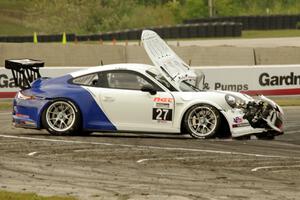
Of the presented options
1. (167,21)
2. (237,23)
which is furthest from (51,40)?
(167,21)

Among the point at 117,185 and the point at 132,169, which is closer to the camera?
the point at 117,185

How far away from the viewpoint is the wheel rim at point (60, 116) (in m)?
14.8

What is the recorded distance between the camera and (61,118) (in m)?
14.8

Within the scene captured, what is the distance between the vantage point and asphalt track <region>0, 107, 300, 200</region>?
377 inches

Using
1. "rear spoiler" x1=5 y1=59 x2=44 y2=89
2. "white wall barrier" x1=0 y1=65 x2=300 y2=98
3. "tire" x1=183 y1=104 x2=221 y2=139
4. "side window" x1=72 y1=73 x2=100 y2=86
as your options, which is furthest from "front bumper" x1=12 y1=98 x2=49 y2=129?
"white wall barrier" x1=0 y1=65 x2=300 y2=98

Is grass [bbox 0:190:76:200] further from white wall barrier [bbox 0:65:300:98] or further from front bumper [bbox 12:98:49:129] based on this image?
white wall barrier [bbox 0:65:300:98]

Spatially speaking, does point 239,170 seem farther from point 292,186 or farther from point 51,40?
point 51,40

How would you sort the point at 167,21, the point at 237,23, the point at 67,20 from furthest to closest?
the point at 167,21 → the point at 67,20 → the point at 237,23

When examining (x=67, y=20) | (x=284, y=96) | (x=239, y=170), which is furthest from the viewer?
(x=67, y=20)

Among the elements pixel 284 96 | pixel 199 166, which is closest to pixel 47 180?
pixel 199 166

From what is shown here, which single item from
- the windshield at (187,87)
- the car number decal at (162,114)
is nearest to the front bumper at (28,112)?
the car number decal at (162,114)

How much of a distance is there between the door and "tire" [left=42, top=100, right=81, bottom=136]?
1.58 ft

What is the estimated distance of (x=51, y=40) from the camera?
160 feet

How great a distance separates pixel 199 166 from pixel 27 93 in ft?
15.1
